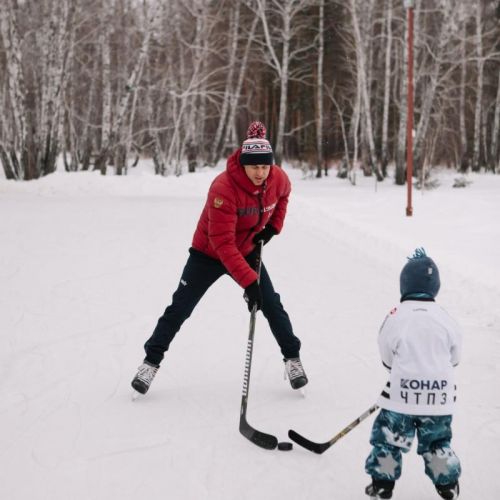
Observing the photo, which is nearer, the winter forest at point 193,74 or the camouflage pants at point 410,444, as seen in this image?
the camouflage pants at point 410,444

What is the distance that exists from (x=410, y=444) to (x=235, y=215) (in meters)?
1.66

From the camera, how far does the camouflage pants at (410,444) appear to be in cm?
258

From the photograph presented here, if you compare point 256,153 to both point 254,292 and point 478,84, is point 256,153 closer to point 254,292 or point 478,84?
point 254,292

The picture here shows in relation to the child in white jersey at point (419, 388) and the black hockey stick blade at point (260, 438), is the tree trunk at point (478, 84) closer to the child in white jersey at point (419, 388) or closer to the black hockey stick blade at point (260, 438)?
the black hockey stick blade at point (260, 438)

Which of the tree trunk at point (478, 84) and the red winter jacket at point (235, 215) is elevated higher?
the tree trunk at point (478, 84)

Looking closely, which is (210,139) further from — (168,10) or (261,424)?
(261,424)

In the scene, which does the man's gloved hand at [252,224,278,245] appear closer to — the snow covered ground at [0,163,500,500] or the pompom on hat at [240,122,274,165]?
the pompom on hat at [240,122,274,165]

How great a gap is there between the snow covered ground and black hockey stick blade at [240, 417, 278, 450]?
0.04 meters

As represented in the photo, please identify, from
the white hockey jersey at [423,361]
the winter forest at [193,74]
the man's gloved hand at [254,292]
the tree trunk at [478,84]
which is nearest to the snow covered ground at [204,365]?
the white hockey jersey at [423,361]

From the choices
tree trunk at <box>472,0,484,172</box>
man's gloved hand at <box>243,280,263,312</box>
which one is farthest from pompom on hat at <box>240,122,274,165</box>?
tree trunk at <box>472,0,484,172</box>

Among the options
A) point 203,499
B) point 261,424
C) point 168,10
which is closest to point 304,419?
point 261,424

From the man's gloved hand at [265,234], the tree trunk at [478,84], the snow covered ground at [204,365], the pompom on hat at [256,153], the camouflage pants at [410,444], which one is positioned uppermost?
the tree trunk at [478,84]

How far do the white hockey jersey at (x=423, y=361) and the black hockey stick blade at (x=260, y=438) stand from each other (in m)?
0.95

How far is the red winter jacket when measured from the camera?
143 inches
